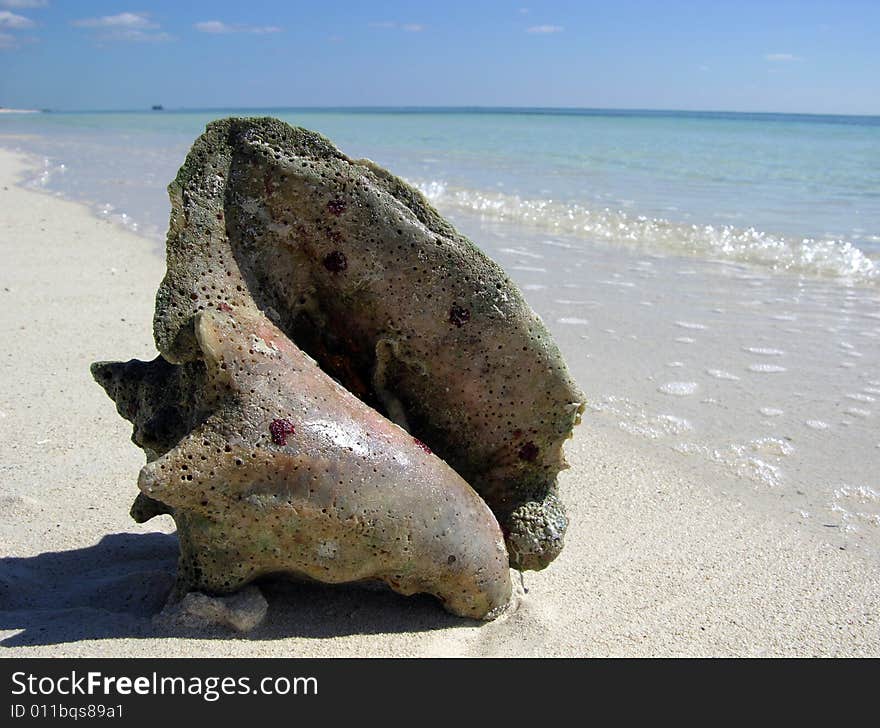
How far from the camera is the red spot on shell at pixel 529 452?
9.29ft

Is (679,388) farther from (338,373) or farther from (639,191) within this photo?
(639,191)

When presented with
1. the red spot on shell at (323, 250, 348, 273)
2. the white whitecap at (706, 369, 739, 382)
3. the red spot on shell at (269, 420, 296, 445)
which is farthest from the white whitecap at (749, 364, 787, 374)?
the red spot on shell at (269, 420, 296, 445)

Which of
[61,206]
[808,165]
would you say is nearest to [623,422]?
[61,206]

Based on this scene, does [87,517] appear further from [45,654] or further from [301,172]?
[301,172]

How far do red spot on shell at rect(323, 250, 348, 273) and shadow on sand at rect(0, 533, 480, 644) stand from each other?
996mm

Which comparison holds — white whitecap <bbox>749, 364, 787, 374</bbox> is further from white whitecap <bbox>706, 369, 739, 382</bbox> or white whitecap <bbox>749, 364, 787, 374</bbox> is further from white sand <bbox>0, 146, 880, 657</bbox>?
white sand <bbox>0, 146, 880, 657</bbox>

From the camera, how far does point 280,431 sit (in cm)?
234

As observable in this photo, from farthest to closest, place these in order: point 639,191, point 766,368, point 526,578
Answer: point 639,191 < point 766,368 < point 526,578

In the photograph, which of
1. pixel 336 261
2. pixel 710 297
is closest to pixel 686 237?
pixel 710 297

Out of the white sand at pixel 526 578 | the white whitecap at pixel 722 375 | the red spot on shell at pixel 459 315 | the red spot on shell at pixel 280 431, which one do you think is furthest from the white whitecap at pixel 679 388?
the red spot on shell at pixel 280 431

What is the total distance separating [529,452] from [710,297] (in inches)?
193

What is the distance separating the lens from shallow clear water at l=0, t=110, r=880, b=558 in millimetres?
4211

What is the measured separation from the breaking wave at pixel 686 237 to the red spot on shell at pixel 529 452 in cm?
654

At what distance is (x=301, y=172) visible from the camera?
8.80 feet
